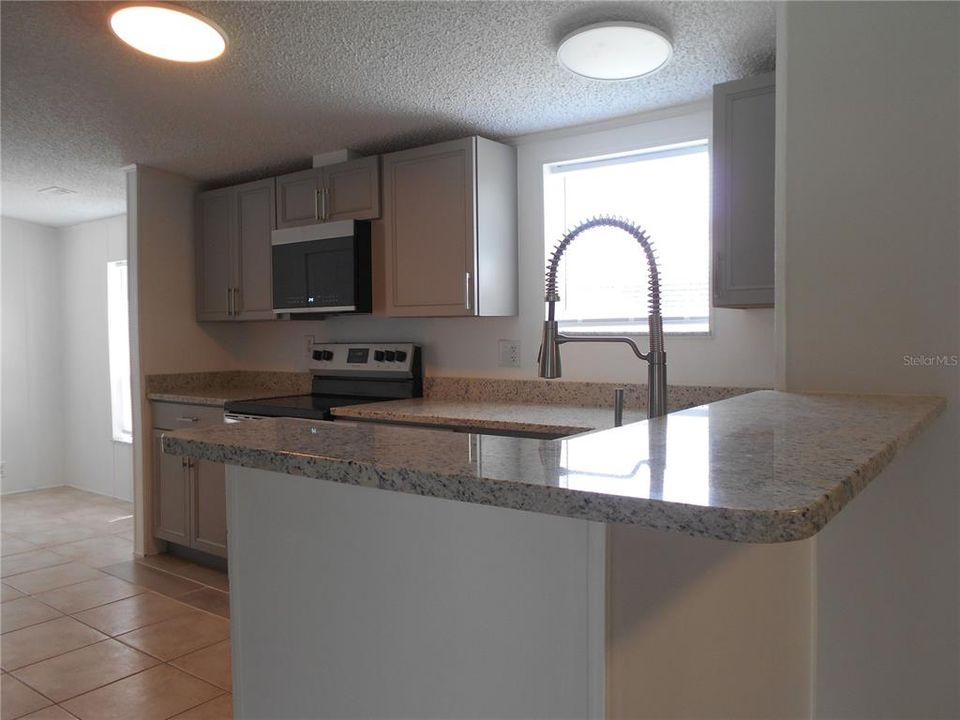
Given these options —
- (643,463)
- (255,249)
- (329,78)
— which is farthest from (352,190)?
(643,463)

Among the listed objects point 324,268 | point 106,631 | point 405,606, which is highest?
point 324,268

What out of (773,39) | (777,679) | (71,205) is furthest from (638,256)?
(71,205)

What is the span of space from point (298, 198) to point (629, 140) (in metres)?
1.76

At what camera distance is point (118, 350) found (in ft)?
17.9

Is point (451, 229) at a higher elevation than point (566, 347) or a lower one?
higher

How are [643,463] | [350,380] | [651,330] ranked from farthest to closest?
[350,380] < [651,330] < [643,463]

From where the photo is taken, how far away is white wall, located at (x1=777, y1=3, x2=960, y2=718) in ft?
4.70

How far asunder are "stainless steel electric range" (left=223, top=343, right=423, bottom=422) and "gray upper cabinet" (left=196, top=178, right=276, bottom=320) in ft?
1.45

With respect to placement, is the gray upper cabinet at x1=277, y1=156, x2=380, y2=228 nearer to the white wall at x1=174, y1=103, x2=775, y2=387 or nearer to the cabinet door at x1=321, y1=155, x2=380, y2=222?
the cabinet door at x1=321, y1=155, x2=380, y2=222

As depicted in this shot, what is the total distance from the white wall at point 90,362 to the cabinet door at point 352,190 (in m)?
2.55

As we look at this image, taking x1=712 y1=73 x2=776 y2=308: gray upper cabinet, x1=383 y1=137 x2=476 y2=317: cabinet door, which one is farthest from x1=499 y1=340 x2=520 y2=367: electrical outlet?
x1=712 y1=73 x2=776 y2=308: gray upper cabinet

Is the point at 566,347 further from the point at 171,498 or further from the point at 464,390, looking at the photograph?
the point at 171,498

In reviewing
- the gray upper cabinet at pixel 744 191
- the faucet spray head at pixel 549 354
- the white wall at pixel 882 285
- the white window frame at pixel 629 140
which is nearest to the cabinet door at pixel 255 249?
the white window frame at pixel 629 140

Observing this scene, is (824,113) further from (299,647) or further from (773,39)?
(299,647)
